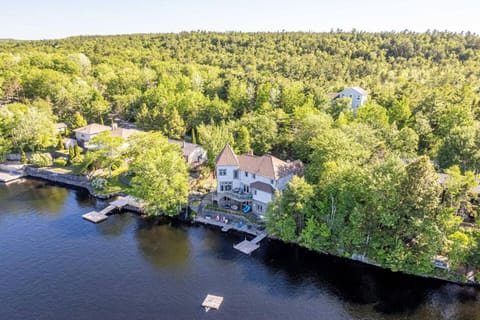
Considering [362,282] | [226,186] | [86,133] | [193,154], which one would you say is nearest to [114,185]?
[193,154]

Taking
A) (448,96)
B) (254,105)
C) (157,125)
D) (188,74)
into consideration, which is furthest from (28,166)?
(448,96)

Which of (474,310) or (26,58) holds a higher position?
(26,58)

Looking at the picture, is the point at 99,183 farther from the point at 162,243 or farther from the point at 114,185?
the point at 162,243

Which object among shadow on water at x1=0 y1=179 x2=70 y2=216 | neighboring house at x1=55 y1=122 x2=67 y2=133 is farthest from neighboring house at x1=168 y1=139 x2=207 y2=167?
neighboring house at x1=55 y1=122 x2=67 y2=133

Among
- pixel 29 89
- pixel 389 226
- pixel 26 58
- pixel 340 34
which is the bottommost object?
pixel 389 226

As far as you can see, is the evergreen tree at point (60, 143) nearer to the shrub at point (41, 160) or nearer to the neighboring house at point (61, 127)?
the shrub at point (41, 160)

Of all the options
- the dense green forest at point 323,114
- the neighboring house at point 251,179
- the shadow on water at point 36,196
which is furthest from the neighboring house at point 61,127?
the neighboring house at point 251,179

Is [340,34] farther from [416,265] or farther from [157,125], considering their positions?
[416,265]
